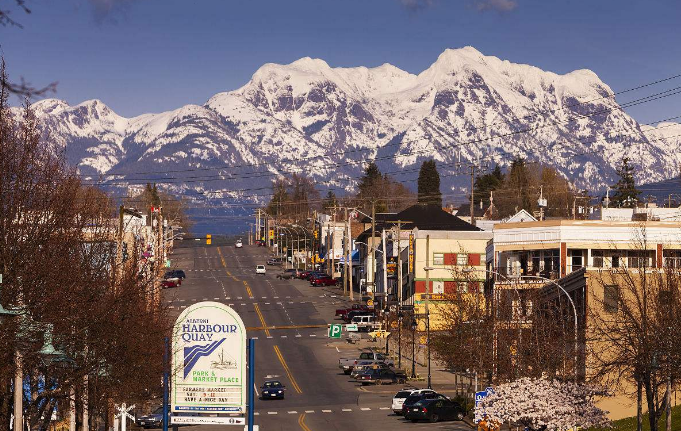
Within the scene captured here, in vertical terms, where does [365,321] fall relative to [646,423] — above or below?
above

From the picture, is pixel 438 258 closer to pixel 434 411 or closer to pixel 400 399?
pixel 400 399

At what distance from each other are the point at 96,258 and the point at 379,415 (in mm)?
32506

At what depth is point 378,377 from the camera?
87562mm

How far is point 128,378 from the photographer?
1592 inches

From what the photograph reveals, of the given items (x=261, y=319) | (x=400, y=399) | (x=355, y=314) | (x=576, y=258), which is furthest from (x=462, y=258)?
(x=400, y=399)

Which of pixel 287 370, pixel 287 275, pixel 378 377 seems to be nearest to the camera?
pixel 378 377

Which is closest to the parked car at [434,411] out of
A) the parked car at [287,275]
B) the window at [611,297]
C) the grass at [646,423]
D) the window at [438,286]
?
the window at [611,297]

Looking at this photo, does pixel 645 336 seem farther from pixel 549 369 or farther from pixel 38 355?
pixel 38 355

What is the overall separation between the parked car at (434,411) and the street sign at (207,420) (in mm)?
34260

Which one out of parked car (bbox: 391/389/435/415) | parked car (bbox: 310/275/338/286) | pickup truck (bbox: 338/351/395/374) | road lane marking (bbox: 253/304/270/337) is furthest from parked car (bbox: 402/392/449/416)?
parked car (bbox: 310/275/338/286)

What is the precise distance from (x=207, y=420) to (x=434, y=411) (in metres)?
35.5

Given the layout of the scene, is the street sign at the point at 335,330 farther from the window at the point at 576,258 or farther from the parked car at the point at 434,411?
the parked car at the point at 434,411

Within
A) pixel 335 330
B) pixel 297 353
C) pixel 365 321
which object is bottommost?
pixel 297 353

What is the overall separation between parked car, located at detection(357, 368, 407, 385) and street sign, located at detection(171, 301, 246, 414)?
5324 cm
